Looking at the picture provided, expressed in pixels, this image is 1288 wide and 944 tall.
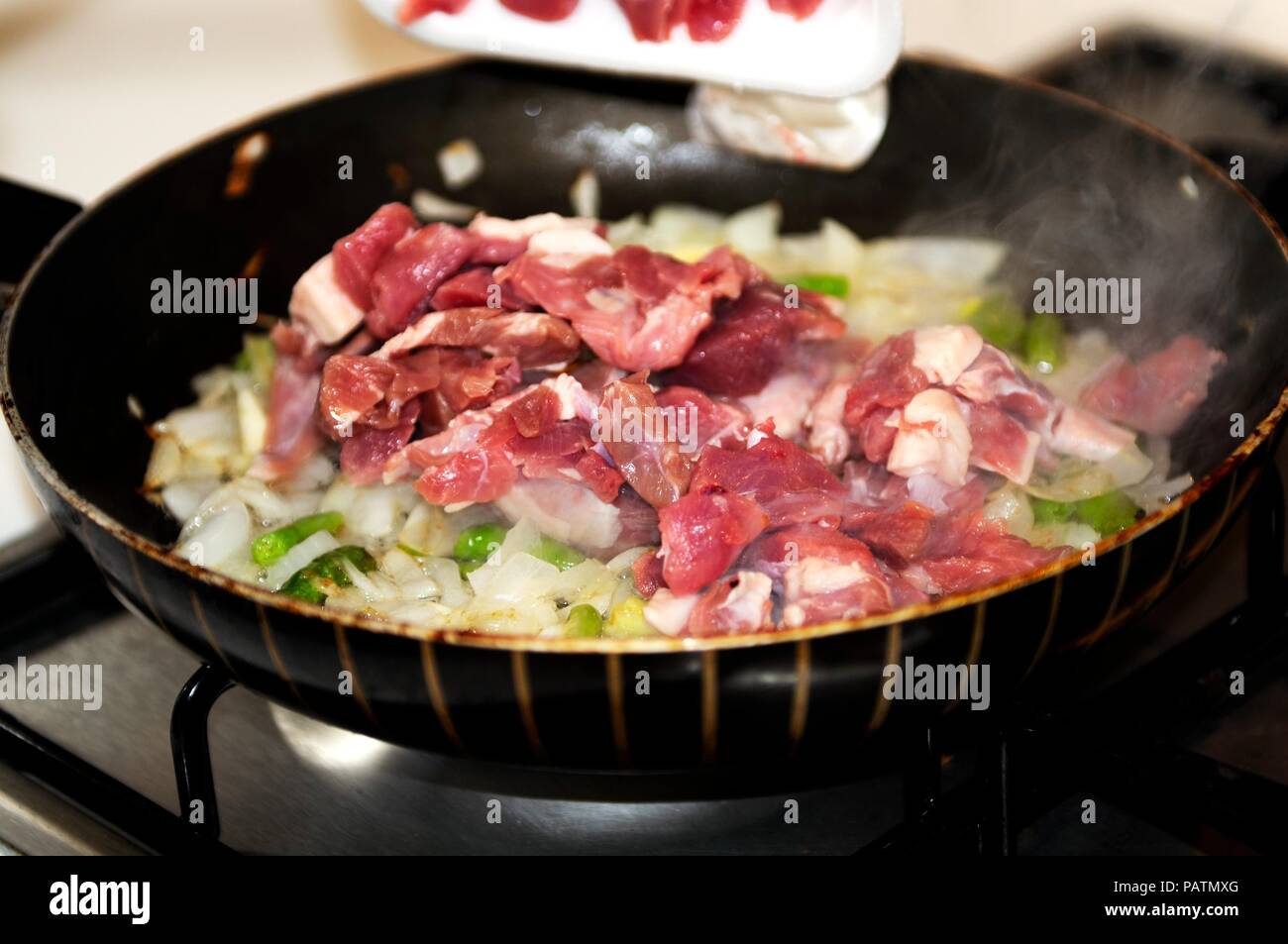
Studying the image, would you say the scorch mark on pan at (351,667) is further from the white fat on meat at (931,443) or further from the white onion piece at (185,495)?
the white fat on meat at (931,443)

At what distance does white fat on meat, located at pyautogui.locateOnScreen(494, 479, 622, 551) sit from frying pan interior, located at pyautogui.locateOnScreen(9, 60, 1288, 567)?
0.63 m

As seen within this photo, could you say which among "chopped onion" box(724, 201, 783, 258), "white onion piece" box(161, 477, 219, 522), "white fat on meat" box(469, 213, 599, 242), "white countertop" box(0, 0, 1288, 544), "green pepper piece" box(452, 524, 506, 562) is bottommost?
"green pepper piece" box(452, 524, 506, 562)

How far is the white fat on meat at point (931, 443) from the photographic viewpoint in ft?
6.29

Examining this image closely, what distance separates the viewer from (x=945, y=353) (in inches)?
79.6

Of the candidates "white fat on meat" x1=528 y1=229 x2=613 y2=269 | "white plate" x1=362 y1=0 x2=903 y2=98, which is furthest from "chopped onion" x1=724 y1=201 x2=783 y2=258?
"white fat on meat" x1=528 y1=229 x2=613 y2=269

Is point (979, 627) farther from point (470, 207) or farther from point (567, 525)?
point (470, 207)

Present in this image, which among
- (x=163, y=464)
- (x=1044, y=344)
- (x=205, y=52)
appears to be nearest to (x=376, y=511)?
(x=163, y=464)

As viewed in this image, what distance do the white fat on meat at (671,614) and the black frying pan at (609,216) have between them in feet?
0.72

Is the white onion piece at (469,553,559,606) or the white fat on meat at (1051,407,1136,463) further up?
the white fat on meat at (1051,407,1136,463)

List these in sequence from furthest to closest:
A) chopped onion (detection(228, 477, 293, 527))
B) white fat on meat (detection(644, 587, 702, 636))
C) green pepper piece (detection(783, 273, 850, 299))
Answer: green pepper piece (detection(783, 273, 850, 299)), chopped onion (detection(228, 477, 293, 527)), white fat on meat (detection(644, 587, 702, 636))

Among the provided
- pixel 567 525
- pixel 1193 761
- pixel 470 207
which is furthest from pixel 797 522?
pixel 470 207

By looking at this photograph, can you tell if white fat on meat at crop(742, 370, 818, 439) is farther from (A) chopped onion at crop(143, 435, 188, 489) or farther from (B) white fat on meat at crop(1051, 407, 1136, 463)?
(A) chopped onion at crop(143, 435, 188, 489)

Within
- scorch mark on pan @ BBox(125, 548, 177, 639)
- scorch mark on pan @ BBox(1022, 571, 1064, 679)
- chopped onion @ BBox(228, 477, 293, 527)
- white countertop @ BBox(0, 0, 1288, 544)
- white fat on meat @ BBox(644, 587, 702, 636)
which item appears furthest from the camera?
white countertop @ BBox(0, 0, 1288, 544)

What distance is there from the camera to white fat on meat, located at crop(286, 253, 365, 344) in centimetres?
218
